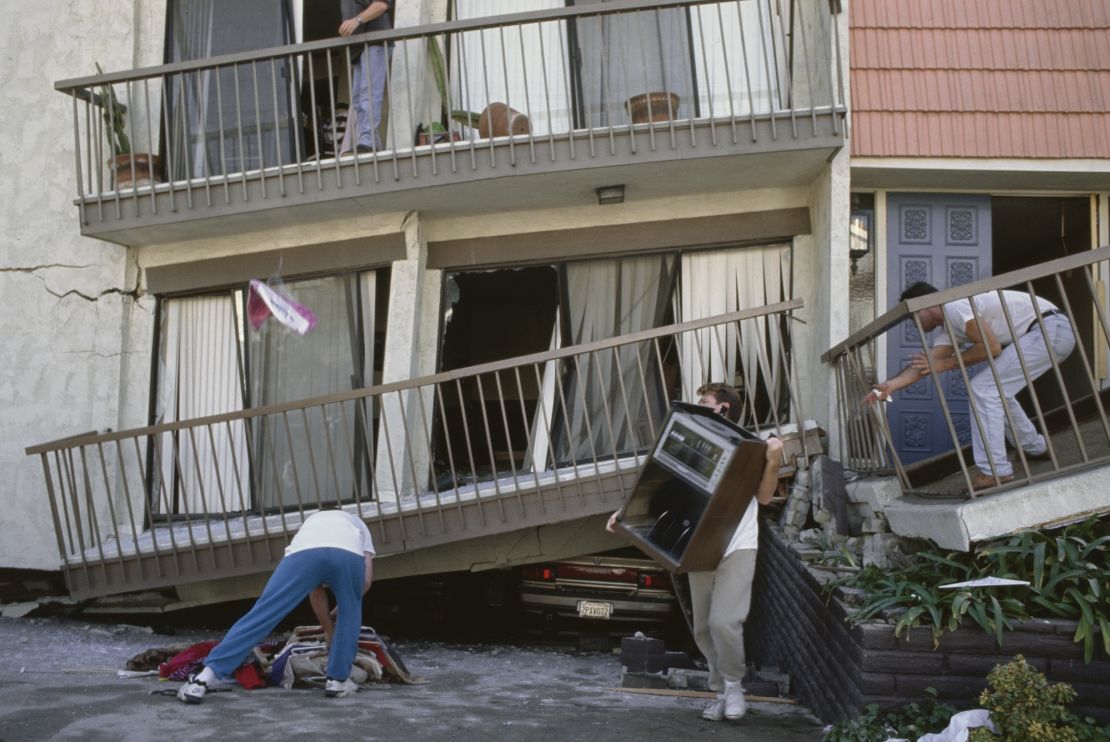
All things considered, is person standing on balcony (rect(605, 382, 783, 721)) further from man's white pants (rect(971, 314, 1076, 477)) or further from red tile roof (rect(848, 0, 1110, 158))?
red tile roof (rect(848, 0, 1110, 158))

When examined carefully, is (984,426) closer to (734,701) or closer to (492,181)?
(734,701)

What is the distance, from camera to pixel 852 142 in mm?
8617

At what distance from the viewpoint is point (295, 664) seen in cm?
673

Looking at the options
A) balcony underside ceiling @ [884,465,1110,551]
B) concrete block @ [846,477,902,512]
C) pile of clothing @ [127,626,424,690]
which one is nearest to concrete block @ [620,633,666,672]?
pile of clothing @ [127,626,424,690]

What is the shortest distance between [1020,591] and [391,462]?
4836 mm

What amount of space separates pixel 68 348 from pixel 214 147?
2274mm

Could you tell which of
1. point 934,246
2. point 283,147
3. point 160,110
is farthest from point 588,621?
point 160,110

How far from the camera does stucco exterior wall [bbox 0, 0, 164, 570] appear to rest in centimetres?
988

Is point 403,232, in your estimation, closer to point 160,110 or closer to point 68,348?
point 160,110

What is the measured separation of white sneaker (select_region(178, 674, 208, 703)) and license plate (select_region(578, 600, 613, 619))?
348 centimetres

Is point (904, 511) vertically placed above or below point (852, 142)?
below

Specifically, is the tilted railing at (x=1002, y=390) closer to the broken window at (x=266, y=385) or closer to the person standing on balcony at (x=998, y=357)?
the person standing on balcony at (x=998, y=357)

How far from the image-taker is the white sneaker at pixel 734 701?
218 inches

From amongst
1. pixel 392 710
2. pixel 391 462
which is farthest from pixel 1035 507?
pixel 391 462
